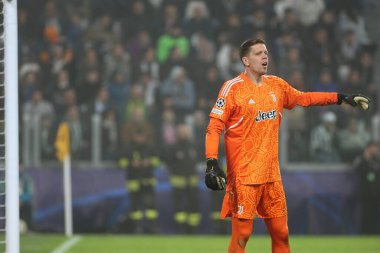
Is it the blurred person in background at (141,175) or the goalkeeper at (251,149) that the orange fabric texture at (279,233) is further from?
the blurred person in background at (141,175)

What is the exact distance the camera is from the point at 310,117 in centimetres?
1566

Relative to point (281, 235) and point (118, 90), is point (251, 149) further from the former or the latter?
point (118, 90)

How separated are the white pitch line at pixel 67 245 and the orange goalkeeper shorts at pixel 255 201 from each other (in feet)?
19.1

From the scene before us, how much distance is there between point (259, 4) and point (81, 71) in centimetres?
369

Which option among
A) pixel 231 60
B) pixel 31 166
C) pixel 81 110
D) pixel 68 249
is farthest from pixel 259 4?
pixel 68 249

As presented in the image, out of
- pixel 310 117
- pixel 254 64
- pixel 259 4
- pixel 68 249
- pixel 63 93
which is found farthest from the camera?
pixel 259 4

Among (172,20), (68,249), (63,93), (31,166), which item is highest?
(172,20)

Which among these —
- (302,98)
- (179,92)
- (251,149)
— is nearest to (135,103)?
(179,92)

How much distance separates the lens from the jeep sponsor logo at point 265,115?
717cm

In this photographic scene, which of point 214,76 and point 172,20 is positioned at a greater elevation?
point 172,20

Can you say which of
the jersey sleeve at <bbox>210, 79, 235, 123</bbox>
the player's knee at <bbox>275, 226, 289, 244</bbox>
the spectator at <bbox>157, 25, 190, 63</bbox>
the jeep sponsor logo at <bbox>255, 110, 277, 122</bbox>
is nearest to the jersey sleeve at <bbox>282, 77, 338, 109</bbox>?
the jeep sponsor logo at <bbox>255, 110, 277, 122</bbox>

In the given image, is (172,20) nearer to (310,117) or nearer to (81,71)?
(81,71)

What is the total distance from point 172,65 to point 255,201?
384 inches

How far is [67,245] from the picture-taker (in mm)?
13547
